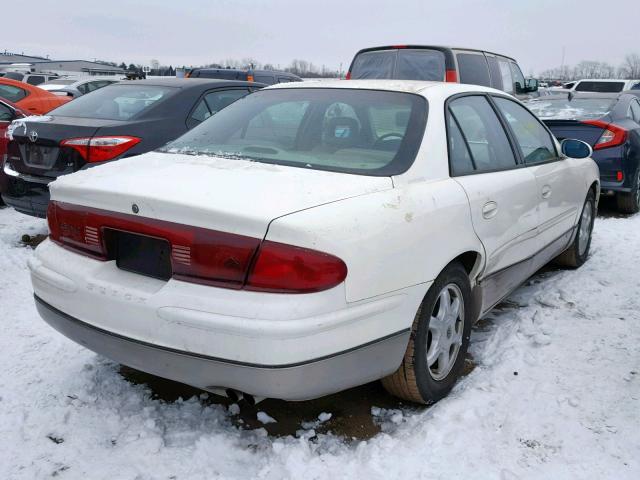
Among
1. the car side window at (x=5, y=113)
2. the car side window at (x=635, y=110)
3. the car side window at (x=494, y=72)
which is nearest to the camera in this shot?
the car side window at (x=5, y=113)

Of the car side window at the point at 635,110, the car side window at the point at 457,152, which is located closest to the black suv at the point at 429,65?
the car side window at the point at 635,110

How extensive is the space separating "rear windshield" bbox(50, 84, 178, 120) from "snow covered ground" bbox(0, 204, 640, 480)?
7.78 ft

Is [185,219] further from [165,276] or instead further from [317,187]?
[317,187]

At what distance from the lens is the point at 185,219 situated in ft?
7.36

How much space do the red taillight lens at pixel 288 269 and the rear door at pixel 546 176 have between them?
209cm

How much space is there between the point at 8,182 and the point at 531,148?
4.26 meters

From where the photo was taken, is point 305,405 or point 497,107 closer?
point 305,405

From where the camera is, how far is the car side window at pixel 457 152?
9.72 feet

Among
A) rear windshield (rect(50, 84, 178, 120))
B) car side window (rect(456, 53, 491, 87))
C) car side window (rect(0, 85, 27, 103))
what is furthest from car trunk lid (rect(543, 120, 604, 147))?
car side window (rect(0, 85, 27, 103))

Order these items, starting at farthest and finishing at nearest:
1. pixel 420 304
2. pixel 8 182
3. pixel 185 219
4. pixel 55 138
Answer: pixel 8 182, pixel 55 138, pixel 420 304, pixel 185 219

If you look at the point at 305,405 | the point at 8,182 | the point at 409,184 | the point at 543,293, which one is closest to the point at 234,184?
the point at 409,184

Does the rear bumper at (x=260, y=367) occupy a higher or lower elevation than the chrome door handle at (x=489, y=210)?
lower

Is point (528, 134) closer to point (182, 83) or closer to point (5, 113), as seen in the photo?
point (182, 83)

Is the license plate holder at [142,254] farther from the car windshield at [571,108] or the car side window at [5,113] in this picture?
the car windshield at [571,108]
